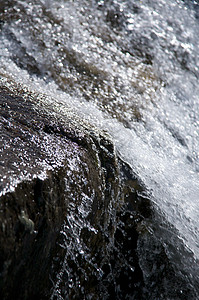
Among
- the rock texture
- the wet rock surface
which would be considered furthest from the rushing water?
the rock texture

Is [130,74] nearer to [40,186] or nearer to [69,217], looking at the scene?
[69,217]

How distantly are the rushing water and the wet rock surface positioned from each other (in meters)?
0.32

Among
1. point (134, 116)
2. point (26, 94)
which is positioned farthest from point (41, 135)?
point (134, 116)

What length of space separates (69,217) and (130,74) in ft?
9.68

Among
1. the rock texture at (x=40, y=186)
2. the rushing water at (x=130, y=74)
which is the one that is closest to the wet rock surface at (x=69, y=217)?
the rock texture at (x=40, y=186)

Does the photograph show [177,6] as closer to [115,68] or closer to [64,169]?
[115,68]

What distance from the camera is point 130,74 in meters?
4.57

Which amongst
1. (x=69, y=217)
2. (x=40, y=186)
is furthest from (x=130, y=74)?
(x=40, y=186)

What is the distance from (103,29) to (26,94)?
3.03m

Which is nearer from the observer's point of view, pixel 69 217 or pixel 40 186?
pixel 40 186

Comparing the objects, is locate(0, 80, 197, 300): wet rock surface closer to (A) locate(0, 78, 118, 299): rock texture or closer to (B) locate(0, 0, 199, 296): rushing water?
(A) locate(0, 78, 118, 299): rock texture

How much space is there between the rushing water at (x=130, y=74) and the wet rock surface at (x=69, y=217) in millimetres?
319

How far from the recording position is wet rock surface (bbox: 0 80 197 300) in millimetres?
1729

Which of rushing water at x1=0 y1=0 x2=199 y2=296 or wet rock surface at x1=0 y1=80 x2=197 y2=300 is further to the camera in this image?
rushing water at x1=0 y1=0 x2=199 y2=296
